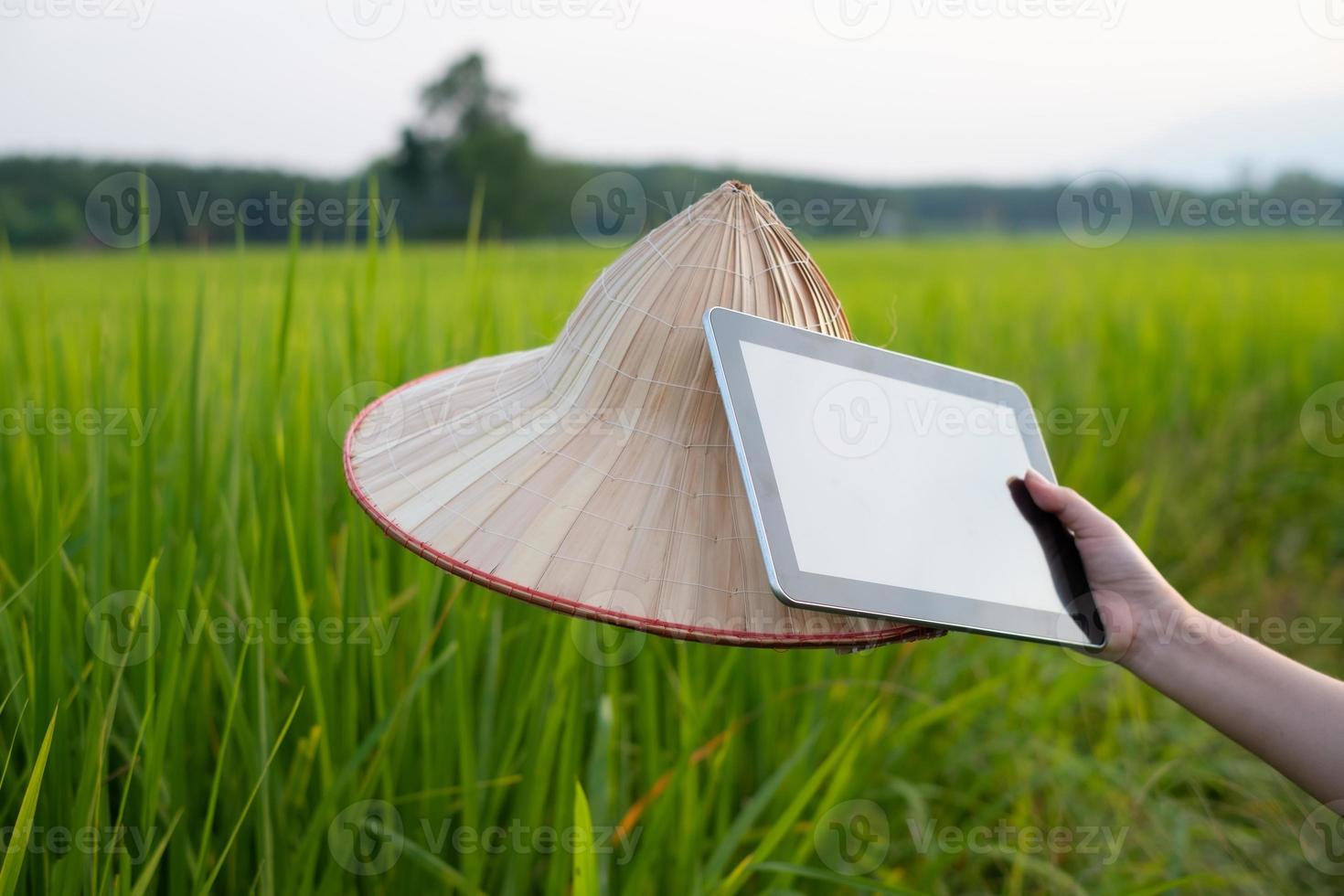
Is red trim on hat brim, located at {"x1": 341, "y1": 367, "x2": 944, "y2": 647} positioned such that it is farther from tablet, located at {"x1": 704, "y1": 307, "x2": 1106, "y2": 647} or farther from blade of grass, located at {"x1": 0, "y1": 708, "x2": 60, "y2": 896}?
blade of grass, located at {"x1": 0, "y1": 708, "x2": 60, "y2": 896}

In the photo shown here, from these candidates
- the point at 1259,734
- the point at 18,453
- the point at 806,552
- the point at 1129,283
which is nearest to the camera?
the point at 806,552

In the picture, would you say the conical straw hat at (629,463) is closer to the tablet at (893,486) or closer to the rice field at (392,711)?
the tablet at (893,486)

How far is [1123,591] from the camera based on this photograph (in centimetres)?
82

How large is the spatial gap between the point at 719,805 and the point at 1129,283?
4.57 m

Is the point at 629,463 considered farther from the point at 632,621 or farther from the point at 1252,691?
the point at 1252,691

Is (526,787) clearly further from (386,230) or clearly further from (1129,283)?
(1129,283)

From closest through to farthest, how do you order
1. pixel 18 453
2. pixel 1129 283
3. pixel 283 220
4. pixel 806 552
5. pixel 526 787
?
pixel 806 552, pixel 526 787, pixel 18 453, pixel 283 220, pixel 1129 283

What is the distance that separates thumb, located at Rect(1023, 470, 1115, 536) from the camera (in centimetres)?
72

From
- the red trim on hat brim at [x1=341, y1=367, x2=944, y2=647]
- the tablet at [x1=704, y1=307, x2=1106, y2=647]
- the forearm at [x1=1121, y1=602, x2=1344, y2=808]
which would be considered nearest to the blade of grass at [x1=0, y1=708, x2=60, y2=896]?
the red trim on hat brim at [x1=341, y1=367, x2=944, y2=647]

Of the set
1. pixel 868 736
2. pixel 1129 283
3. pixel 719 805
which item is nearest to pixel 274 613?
pixel 719 805

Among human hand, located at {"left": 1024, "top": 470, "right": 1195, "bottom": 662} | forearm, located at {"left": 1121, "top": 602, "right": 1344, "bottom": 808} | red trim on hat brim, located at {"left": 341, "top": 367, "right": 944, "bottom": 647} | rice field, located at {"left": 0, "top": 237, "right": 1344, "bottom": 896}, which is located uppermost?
red trim on hat brim, located at {"left": 341, "top": 367, "right": 944, "bottom": 647}

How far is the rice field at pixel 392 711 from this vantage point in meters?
0.84

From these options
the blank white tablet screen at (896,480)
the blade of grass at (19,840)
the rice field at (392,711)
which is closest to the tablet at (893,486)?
the blank white tablet screen at (896,480)

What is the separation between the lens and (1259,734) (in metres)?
0.74
